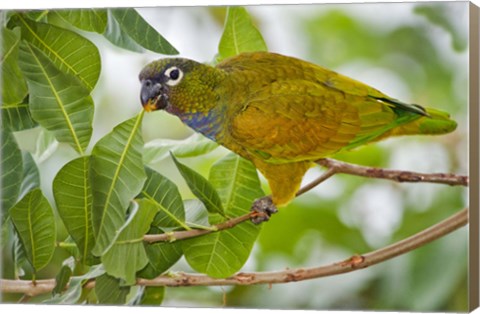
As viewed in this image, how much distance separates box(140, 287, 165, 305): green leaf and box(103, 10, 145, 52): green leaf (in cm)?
73

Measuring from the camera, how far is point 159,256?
268 cm

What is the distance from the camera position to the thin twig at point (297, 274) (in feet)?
8.23

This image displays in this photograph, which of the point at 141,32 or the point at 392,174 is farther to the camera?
the point at 141,32

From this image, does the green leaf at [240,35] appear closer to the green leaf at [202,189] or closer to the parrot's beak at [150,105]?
the parrot's beak at [150,105]

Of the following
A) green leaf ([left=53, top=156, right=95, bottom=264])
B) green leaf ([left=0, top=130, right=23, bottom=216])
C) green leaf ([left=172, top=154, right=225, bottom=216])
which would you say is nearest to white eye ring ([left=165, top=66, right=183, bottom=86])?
green leaf ([left=172, top=154, right=225, bottom=216])

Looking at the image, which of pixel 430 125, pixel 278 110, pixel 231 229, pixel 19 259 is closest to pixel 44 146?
pixel 19 259

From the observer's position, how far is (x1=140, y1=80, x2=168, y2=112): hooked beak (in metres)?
2.64

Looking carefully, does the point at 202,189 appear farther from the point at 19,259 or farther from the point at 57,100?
the point at 19,259

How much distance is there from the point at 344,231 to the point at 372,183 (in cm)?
16

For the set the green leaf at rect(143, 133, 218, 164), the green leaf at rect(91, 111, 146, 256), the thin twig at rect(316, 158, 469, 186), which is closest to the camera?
the thin twig at rect(316, 158, 469, 186)

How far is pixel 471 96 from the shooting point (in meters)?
2.48

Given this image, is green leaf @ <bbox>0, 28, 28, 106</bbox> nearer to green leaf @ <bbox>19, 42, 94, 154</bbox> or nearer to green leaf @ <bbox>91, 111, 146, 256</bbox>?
green leaf @ <bbox>19, 42, 94, 154</bbox>

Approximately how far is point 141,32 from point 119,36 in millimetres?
79

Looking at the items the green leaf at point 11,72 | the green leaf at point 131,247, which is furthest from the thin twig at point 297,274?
the green leaf at point 11,72
